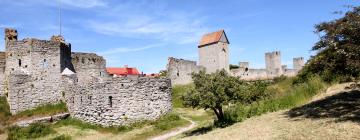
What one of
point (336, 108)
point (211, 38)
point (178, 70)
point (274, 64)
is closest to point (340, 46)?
point (336, 108)

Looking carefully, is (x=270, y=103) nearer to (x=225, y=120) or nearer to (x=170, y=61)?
(x=225, y=120)

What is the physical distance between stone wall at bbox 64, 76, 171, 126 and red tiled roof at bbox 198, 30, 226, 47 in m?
34.2

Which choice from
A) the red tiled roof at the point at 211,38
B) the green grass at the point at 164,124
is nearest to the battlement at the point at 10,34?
the green grass at the point at 164,124

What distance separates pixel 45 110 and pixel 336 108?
71.4ft

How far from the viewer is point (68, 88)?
3086cm

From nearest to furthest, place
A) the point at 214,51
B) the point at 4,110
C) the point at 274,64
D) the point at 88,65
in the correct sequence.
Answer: the point at 4,110 → the point at 88,65 → the point at 214,51 → the point at 274,64

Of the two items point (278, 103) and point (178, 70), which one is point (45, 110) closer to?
point (278, 103)

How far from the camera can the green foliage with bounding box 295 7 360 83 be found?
13648 millimetres

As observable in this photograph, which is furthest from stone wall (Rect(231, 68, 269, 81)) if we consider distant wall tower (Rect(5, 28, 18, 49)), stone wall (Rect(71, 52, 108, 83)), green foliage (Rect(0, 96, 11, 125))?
green foliage (Rect(0, 96, 11, 125))

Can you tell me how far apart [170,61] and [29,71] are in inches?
790

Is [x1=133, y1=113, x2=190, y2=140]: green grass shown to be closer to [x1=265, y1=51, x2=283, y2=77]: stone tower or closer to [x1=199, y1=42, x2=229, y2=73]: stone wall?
[x1=199, y1=42, x2=229, y2=73]: stone wall

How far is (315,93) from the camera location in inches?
857

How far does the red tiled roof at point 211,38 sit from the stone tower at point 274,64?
12851 mm

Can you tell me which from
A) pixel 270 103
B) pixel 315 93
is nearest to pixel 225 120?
pixel 270 103
